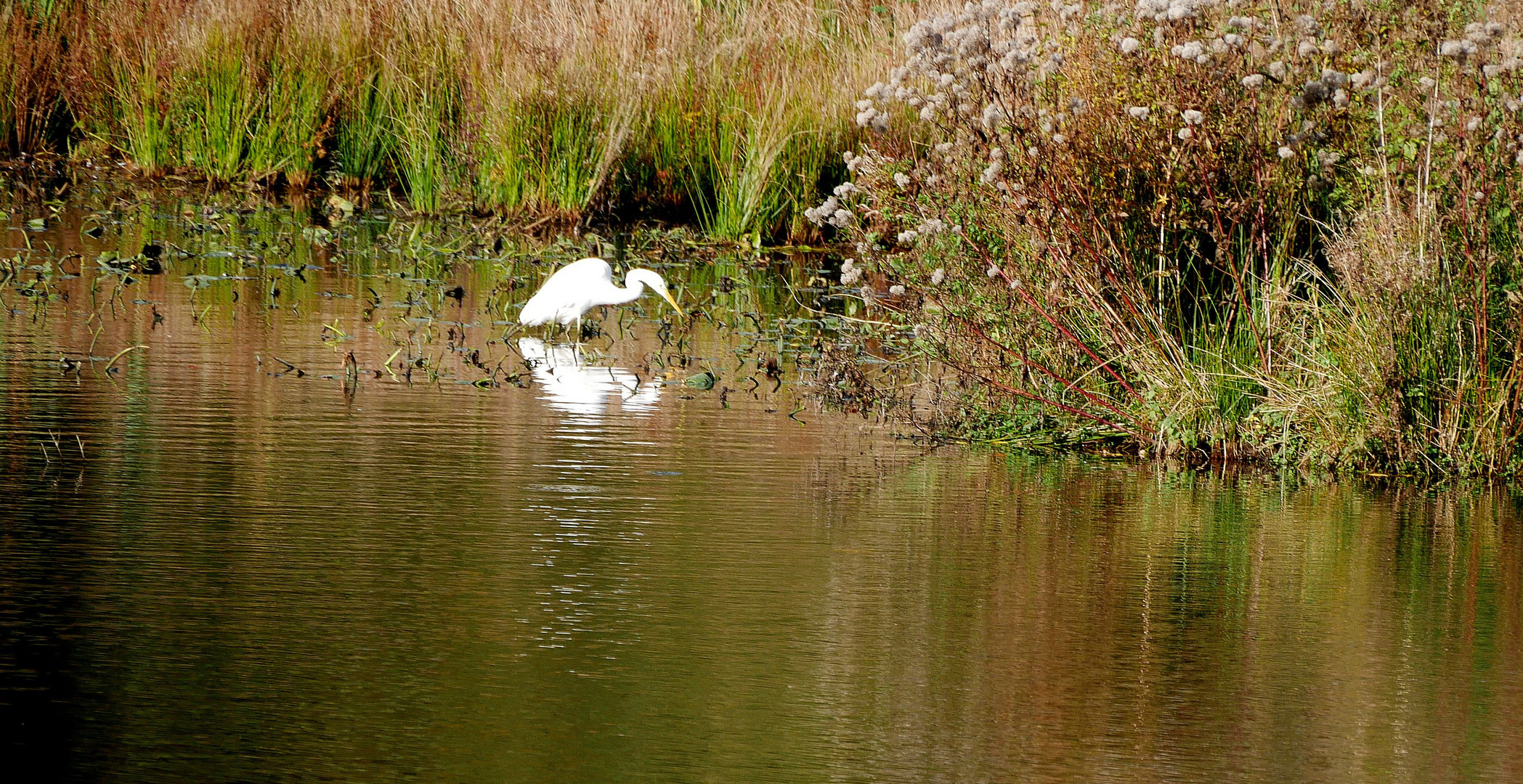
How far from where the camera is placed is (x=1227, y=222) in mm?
7664

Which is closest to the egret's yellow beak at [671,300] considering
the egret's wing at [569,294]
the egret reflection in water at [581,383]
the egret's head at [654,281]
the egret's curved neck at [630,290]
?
the egret's head at [654,281]

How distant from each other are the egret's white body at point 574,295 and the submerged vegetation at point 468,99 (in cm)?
395

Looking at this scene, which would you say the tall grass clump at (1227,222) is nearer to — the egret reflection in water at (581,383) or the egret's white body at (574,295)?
the egret reflection in water at (581,383)

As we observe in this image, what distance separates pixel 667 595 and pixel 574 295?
16.9 feet

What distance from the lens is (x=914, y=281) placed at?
7969mm

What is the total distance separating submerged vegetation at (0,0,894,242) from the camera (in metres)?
14.4

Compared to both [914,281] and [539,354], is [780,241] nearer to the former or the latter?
[539,354]

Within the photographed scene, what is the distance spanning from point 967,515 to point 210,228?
27.5ft

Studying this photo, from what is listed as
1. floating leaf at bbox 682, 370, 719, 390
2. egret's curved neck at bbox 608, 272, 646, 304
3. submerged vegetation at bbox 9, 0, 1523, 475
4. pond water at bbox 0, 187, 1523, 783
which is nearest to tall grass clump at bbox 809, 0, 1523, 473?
submerged vegetation at bbox 9, 0, 1523, 475

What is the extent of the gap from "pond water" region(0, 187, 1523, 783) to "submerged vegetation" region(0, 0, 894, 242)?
6027 mm

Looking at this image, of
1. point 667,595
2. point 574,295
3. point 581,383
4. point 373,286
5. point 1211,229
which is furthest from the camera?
point 373,286

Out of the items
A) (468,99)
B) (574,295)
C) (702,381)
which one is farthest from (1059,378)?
(468,99)

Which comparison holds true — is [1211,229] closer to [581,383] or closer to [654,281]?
[581,383]

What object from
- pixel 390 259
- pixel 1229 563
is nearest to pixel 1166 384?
pixel 1229 563
